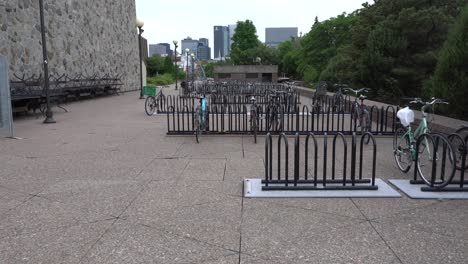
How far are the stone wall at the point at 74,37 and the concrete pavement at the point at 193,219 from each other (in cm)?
1065

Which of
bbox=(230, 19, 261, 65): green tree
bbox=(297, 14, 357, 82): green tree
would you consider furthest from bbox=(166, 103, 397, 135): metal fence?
bbox=(230, 19, 261, 65): green tree

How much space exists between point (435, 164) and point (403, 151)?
4.02ft

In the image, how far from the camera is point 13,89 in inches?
543

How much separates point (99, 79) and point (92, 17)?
4066 mm

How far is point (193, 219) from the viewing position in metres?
4.27

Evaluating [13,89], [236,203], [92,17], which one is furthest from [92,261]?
[92,17]

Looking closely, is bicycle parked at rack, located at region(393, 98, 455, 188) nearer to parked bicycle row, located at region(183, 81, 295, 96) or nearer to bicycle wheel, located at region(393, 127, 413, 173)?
bicycle wheel, located at region(393, 127, 413, 173)

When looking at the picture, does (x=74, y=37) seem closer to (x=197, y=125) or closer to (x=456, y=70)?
(x=197, y=125)

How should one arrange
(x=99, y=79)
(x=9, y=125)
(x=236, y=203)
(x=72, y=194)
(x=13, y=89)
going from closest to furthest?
(x=236, y=203) < (x=72, y=194) < (x=9, y=125) < (x=13, y=89) < (x=99, y=79)

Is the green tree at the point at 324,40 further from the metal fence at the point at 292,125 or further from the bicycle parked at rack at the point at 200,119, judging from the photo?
the bicycle parked at rack at the point at 200,119

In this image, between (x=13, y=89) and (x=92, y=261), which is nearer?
(x=92, y=261)

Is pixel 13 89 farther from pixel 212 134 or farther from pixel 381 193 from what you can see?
pixel 381 193

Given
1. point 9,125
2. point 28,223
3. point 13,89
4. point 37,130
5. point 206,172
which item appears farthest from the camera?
point 13,89

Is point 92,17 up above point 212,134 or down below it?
above
